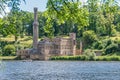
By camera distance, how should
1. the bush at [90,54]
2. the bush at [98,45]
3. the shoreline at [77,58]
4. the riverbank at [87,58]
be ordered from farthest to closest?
A: the bush at [98,45], the bush at [90,54], the shoreline at [77,58], the riverbank at [87,58]

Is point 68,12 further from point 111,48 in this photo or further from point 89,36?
point 89,36

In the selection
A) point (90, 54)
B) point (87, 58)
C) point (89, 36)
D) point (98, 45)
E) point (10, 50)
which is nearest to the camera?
point (90, 54)

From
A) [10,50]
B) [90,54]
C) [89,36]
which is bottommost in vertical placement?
[90,54]

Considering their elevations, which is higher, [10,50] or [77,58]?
[10,50]

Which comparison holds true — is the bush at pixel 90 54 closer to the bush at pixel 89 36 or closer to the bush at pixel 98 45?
the bush at pixel 98 45

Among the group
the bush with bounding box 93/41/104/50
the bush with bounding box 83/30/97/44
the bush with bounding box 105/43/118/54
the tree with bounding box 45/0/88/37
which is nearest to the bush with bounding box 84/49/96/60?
the bush with bounding box 105/43/118/54

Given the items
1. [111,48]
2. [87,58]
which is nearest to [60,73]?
[87,58]

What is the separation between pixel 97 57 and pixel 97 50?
8823 millimetres

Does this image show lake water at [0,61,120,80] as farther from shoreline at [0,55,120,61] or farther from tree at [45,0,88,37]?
shoreline at [0,55,120,61]

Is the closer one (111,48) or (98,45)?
(111,48)

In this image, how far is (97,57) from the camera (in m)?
146

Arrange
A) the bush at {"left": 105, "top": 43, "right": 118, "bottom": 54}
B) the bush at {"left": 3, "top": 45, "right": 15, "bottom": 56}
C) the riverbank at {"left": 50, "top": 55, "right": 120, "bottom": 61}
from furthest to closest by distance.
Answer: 1. the bush at {"left": 3, "top": 45, "right": 15, "bottom": 56}
2. the bush at {"left": 105, "top": 43, "right": 118, "bottom": 54}
3. the riverbank at {"left": 50, "top": 55, "right": 120, "bottom": 61}

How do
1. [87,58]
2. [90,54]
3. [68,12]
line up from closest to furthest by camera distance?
[68,12] < [90,54] < [87,58]

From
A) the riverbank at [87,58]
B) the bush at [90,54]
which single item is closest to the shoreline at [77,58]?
the riverbank at [87,58]
